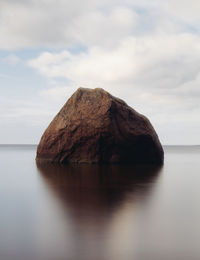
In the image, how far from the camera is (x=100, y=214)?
16.4 feet

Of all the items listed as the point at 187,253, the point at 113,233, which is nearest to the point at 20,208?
the point at 113,233

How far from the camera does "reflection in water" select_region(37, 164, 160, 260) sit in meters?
3.40

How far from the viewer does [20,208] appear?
5637mm

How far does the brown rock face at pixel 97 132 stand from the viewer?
48.9ft

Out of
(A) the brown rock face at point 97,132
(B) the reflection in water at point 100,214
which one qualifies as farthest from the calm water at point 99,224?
(A) the brown rock face at point 97,132

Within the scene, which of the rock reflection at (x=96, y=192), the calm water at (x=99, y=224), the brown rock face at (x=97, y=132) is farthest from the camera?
the brown rock face at (x=97, y=132)

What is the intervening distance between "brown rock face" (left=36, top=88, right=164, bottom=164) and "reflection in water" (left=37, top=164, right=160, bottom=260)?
Answer: 5.76 m

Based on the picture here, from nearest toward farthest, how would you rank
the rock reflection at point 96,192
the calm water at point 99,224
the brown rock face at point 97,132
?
the calm water at point 99,224 < the rock reflection at point 96,192 < the brown rock face at point 97,132

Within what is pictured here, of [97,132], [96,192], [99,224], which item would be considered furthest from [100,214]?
[97,132]

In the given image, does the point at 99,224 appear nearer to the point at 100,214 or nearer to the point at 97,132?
the point at 100,214

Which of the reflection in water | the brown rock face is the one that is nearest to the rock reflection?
the reflection in water

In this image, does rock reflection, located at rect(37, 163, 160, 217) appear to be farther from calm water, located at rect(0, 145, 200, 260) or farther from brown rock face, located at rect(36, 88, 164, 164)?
brown rock face, located at rect(36, 88, 164, 164)

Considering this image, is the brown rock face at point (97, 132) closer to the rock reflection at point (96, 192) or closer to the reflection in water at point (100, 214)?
the rock reflection at point (96, 192)

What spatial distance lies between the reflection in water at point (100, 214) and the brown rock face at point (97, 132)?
5.76 meters
